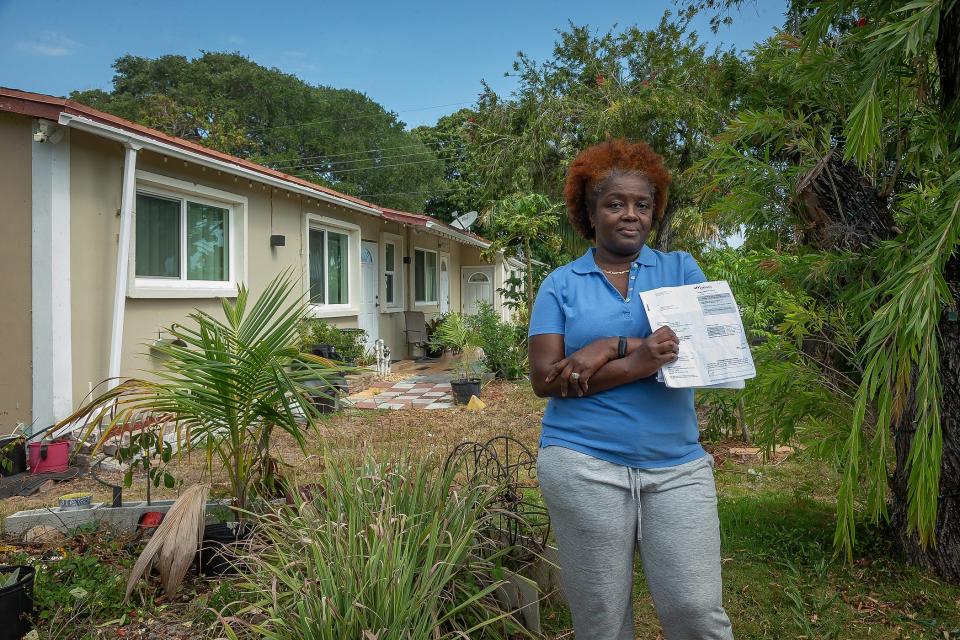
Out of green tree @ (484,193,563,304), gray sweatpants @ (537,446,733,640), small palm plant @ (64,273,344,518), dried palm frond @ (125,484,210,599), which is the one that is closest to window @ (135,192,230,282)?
green tree @ (484,193,563,304)

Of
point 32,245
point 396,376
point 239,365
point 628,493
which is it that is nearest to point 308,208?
point 396,376

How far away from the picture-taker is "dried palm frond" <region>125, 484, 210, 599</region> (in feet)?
8.43

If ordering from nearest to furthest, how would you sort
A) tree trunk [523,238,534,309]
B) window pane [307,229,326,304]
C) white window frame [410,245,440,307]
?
window pane [307,229,326,304], tree trunk [523,238,534,309], white window frame [410,245,440,307]

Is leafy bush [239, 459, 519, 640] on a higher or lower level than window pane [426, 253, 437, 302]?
lower

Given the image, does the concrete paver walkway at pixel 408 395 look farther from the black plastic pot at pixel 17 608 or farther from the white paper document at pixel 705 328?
the white paper document at pixel 705 328

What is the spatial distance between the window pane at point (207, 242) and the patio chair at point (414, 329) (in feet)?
19.2

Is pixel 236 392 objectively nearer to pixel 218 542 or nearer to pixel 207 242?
pixel 218 542

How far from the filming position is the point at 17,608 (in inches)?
94.3

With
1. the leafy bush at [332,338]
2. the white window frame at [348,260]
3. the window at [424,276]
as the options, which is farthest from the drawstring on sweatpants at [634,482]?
the window at [424,276]

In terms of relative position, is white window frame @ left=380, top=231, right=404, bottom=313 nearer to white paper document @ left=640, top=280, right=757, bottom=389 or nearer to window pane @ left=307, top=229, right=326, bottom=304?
window pane @ left=307, top=229, right=326, bottom=304

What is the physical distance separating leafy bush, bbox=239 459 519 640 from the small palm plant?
16.3 inches

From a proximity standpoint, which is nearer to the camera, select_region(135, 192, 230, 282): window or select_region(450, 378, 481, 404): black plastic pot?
select_region(135, 192, 230, 282): window

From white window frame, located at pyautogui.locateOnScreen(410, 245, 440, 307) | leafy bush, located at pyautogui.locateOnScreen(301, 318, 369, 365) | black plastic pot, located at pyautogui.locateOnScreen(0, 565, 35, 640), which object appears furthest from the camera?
white window frame, located at pyautogui.locateOnScreen(410, 245, 440, 307)

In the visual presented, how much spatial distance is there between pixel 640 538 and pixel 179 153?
666cm
